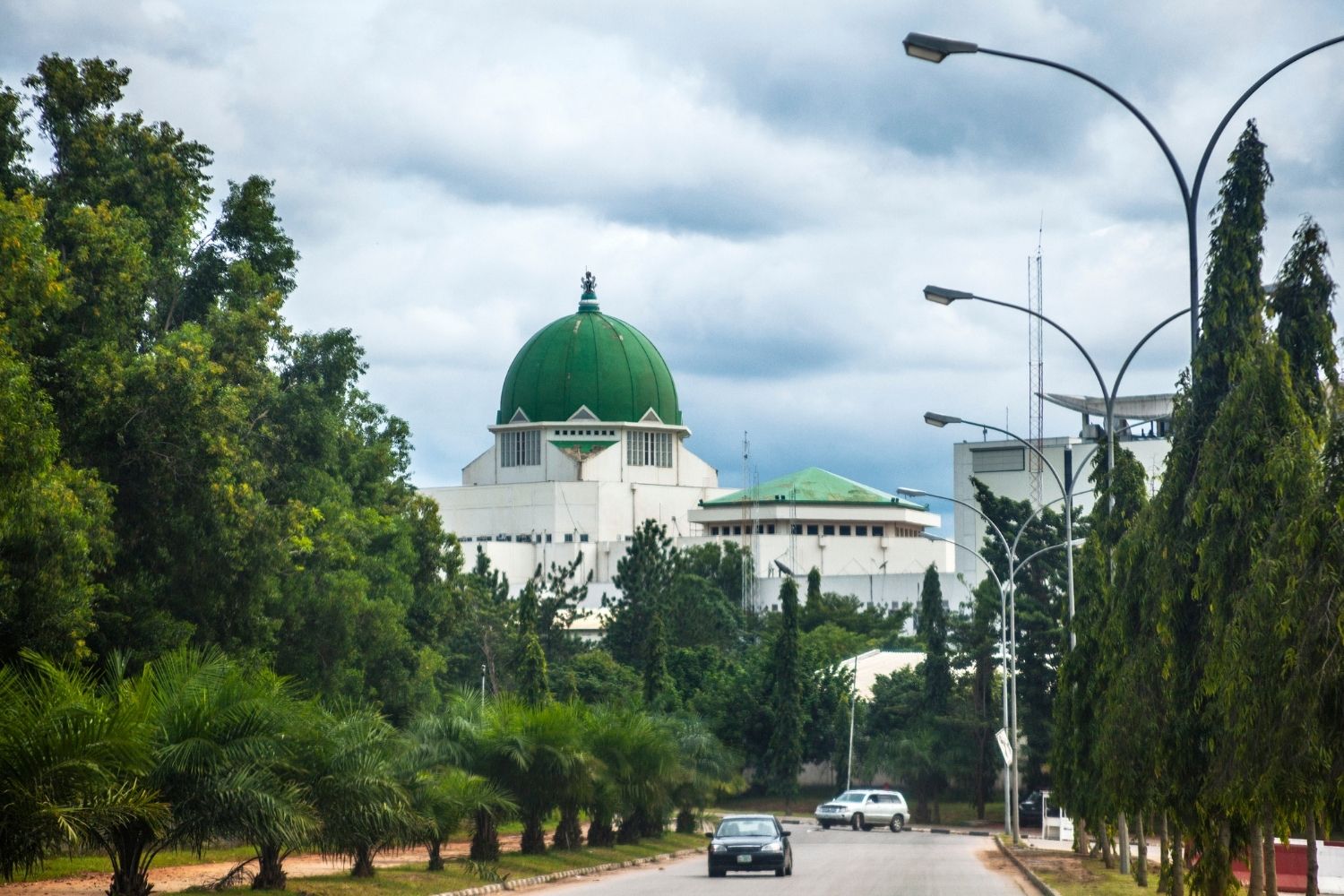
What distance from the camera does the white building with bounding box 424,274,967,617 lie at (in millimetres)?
103250

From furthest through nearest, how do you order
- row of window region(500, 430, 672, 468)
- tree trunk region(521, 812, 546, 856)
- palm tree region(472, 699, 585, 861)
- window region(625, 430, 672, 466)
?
window region(625, 430, 672, 466)
row of window region(500, 430, 672, 468)
tree trunk region(521, 812, 546, 856)
palm tree region(472, 699, 585, 861)

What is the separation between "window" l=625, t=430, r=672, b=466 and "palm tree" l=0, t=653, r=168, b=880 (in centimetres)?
9025

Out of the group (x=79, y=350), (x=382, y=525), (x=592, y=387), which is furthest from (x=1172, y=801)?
→ (x=592, y=387)

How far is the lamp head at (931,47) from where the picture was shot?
52.0ft

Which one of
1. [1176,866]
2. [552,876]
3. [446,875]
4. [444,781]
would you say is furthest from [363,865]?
[1176,866]

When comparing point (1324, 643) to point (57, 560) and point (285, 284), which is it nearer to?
point (57, 560)

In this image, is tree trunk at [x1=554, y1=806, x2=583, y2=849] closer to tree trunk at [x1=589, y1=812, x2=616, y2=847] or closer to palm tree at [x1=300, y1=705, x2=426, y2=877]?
tree trunk at [x1=589, y1=812, x2=616, y2=847]

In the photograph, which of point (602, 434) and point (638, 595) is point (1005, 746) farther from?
point (602, 434)

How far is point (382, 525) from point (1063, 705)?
16.5m

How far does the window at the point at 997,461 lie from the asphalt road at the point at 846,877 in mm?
57855

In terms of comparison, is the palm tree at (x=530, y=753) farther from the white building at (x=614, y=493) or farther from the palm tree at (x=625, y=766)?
the white building at (x=614, y=493)

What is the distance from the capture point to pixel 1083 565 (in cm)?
3416

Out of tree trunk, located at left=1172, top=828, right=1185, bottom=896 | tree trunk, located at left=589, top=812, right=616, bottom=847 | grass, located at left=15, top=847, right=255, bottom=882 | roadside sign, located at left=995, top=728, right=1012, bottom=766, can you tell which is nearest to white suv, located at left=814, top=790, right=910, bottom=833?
roadside sign, located at left=995, top=728, right=1012, bottom=766

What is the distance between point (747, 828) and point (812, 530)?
3021 inches
